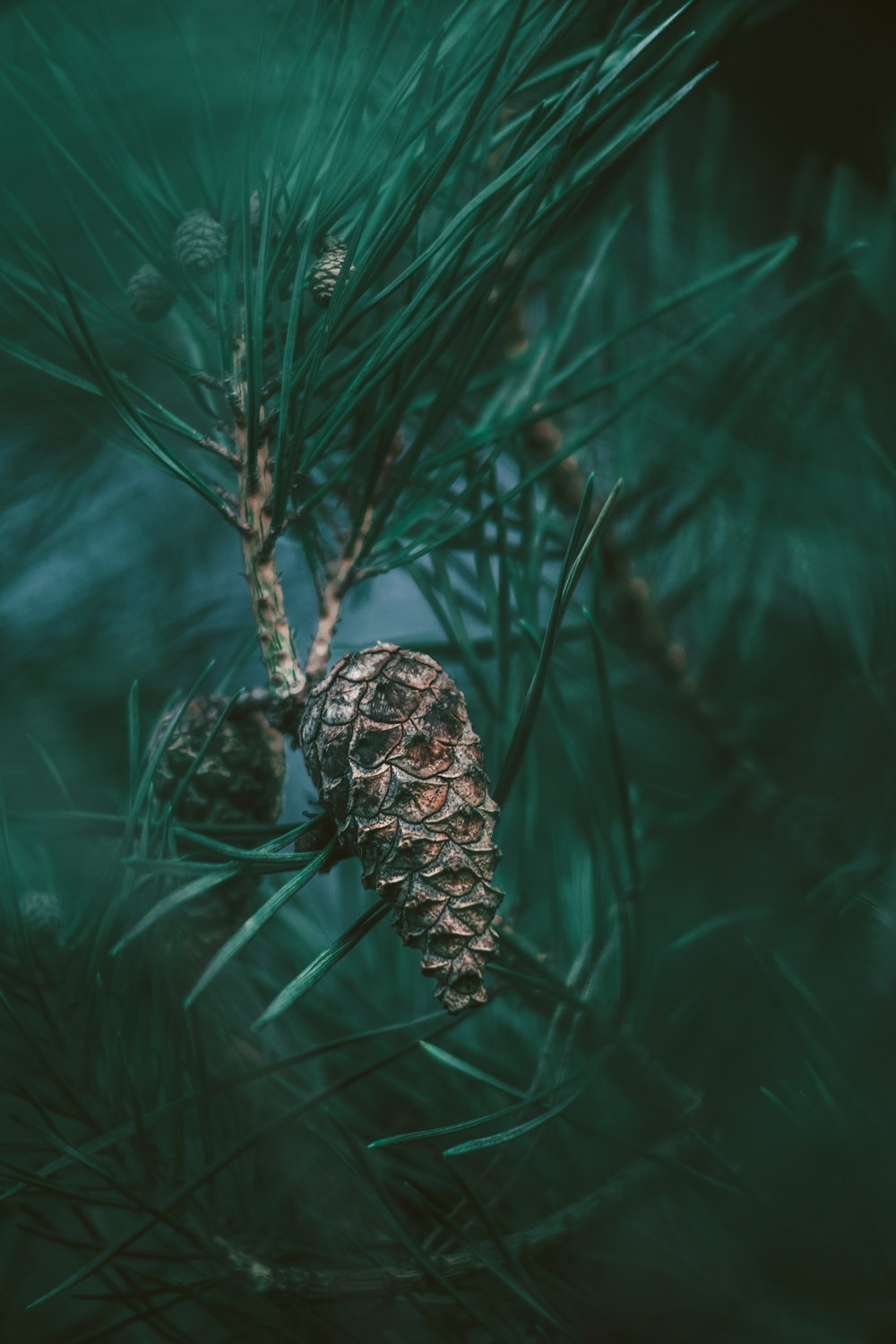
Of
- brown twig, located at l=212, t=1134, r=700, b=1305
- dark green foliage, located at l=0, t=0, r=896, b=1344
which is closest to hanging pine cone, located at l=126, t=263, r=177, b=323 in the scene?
dark green foliage, located at l=0, t=0, r=896, b=1344

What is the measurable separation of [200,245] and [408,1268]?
0.20 metres

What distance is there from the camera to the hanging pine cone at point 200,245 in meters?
0.19

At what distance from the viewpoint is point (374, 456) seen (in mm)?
210

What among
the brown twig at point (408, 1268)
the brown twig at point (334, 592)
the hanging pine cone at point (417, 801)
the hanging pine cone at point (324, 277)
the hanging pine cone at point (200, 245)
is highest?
the hanging pine cone at point (200, 245)

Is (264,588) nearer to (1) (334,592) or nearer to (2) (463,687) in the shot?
(1) (334,592)

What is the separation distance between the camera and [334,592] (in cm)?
21

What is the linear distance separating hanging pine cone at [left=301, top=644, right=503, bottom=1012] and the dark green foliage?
17mm

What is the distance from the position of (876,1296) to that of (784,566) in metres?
0.26

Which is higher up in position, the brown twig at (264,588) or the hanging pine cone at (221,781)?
the brown twig at (264,588)

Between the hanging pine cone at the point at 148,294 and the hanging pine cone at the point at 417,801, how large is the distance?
0.28ft

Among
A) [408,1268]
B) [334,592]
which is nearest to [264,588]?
[334,592]

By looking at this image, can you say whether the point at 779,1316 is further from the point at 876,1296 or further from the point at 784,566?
the point at 784,566

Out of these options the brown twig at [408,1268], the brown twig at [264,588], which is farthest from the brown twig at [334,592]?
the brown twig at [408,1268]

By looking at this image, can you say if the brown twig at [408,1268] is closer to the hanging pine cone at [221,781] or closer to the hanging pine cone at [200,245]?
the hanging pine cone at [221,781]
